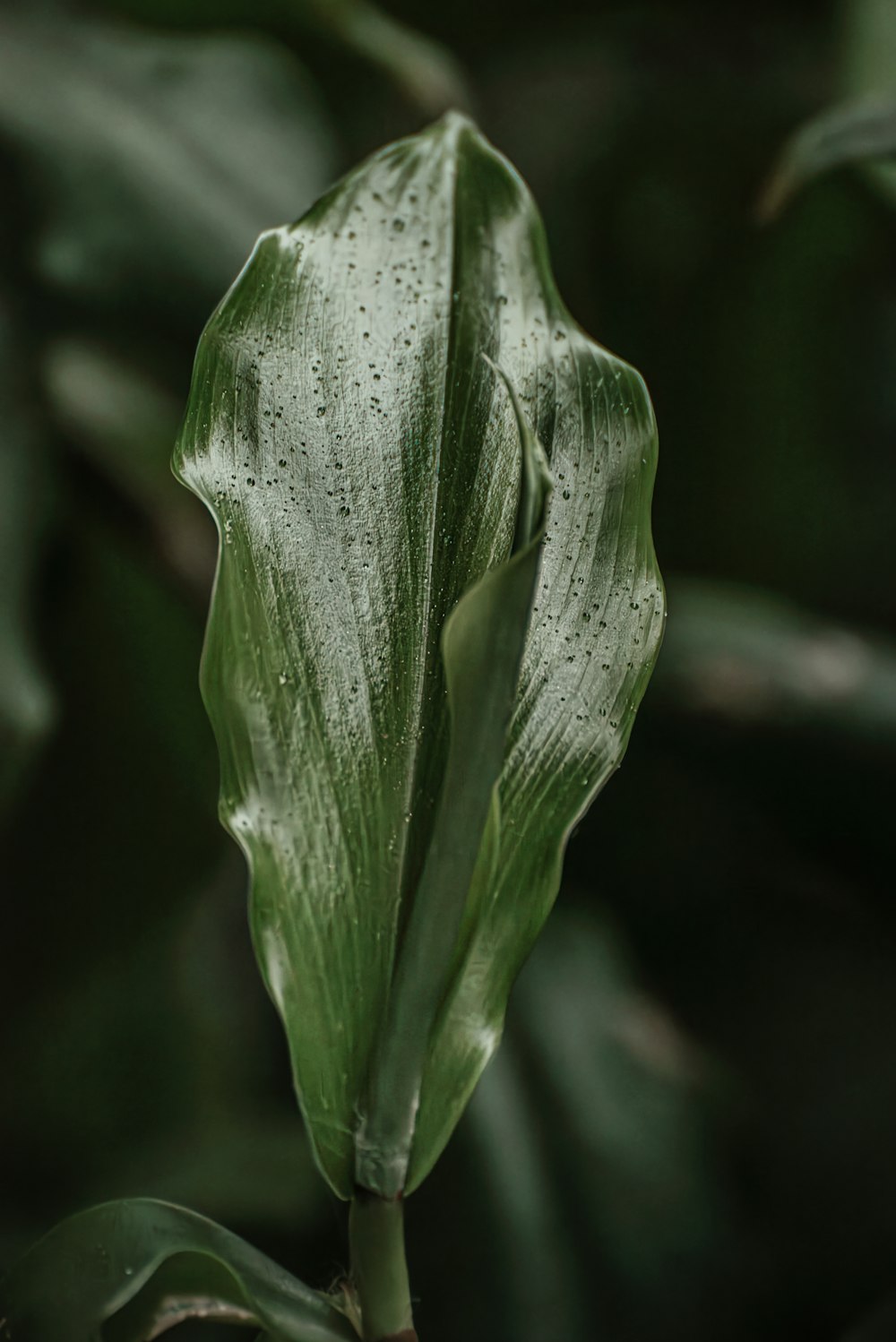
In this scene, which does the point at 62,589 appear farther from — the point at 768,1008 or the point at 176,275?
the point at 768,1008

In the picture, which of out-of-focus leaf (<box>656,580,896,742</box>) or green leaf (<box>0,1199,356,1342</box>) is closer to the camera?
green leaf (<box>0,1199,356,1342</box>)

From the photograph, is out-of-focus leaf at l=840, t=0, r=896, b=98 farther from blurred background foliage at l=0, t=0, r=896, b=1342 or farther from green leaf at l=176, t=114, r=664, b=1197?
green leaf at l=176, t=114, r=664, b=1197

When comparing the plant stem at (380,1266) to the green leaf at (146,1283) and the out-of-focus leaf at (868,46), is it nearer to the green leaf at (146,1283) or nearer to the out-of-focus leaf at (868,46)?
the green leaf at (146,1283)

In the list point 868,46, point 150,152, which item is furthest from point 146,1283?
point 868,46

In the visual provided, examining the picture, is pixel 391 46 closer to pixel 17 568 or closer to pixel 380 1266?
pixel 17 568

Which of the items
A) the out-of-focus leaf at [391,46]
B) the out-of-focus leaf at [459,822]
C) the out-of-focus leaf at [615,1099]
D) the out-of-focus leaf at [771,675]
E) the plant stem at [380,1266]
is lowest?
the out-of-focus leaf at [615,1099]

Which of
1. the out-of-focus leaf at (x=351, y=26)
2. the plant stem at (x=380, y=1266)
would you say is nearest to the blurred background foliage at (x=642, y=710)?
the out-of-focus leaf at (x=351, y=26)

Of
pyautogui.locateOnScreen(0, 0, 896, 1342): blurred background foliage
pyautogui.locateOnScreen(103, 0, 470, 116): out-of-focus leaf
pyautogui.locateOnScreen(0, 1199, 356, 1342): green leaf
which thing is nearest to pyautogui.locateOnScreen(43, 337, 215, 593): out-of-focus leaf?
pyautogui.locateOnScreen(0, 0, 896, 1342): blurred background foliage
